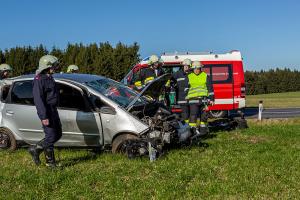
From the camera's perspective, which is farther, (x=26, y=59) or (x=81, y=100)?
(x=26, y=59)

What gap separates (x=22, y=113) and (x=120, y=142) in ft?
7.28

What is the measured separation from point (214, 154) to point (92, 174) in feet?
8.55

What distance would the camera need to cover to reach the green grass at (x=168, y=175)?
17.9 feet

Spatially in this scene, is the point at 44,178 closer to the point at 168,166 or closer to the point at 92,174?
the point at 92,174

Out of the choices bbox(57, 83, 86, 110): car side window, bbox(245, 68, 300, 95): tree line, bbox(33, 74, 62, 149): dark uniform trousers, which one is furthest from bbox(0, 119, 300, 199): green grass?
bbox(245, 68, 300, 95): tree line

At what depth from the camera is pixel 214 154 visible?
26.2ft

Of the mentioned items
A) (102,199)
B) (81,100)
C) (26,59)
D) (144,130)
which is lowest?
(102,199)

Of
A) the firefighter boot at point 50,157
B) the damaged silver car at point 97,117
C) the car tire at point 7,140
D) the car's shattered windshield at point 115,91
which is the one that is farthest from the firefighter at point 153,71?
the firefighter boot at point 50,157

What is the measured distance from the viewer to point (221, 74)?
17.1 meters

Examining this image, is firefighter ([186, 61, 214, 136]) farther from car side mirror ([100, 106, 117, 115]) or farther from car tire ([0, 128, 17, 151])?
car tire ([0, 128, 17, 151])

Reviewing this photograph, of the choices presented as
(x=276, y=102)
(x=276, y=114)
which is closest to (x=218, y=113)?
(x=276, y=114)

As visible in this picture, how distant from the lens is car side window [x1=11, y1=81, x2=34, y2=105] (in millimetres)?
8629

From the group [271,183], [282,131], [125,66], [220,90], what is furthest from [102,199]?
[125,66]

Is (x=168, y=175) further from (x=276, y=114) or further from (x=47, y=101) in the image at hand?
(x=276, y=114)
